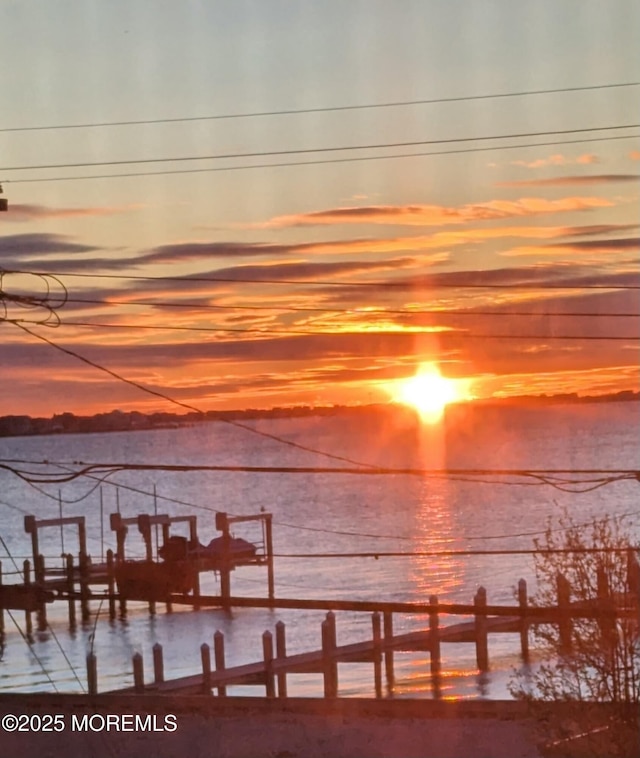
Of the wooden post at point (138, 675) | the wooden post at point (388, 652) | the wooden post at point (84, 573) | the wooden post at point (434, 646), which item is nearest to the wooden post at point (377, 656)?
the wooden post at point (388, 652)

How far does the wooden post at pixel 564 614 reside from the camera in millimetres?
11008

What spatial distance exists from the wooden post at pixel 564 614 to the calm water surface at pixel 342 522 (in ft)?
18.1

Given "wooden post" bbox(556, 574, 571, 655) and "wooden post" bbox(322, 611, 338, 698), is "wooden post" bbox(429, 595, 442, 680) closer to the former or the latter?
"wooden post" bbox(322, 611, 338, 698)

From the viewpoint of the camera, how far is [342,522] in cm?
6656

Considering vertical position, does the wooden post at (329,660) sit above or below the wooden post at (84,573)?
below

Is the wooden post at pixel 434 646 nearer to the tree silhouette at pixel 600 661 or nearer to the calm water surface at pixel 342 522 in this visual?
the calm water surface at pixel 342 522

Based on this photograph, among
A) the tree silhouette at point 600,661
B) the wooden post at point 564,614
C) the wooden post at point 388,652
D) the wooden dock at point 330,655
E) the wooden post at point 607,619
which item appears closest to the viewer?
the tree silhouette at point 600,661

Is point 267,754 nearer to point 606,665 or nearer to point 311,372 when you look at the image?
point 606,665

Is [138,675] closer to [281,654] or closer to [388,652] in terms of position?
[281,654]

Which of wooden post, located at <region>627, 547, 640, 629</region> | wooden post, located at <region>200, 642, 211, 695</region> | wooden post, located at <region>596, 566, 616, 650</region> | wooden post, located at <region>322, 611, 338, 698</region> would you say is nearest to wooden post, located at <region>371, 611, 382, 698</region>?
wooden post, located at <region>322, 611, 338, 698</region>

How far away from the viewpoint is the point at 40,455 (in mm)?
128250

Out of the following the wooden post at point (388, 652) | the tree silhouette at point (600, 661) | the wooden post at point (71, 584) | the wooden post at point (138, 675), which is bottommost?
the tree silhouette at point (600, 661)

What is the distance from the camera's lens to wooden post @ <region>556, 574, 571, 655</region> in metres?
11.0

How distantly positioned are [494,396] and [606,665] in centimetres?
750
